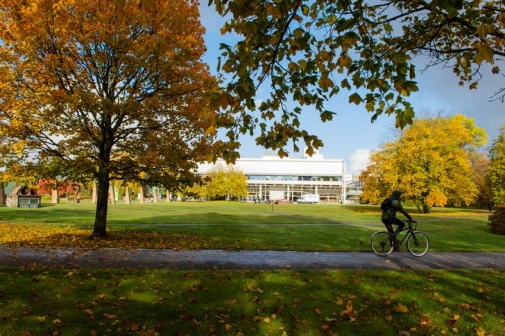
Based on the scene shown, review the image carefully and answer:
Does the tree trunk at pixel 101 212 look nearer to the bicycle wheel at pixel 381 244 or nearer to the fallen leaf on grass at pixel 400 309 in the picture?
the bicycle wheel at pixel 381 244

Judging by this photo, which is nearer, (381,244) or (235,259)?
(235,259)

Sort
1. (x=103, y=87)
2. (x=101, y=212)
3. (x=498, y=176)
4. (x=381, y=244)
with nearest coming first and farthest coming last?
(x=381, y=244)
(x=103, y=87)
(x=101, y=212)
(x=498, y=176)

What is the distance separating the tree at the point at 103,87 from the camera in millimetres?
10672

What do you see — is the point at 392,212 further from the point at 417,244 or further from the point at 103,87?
the point at 103,87

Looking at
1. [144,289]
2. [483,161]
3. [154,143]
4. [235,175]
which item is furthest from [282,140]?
[235,175]

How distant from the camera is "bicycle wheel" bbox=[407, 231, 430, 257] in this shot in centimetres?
1064

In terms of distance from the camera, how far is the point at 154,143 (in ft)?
41.1

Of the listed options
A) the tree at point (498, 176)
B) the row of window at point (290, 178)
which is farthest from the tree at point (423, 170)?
the row of window at point (290, 178)

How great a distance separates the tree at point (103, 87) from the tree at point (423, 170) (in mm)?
29388

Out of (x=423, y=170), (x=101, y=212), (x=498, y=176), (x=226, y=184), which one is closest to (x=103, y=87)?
(x=101, y=212)

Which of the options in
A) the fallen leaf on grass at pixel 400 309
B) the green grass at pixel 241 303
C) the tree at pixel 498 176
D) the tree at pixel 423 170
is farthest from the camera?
the tree at pixel 498 176

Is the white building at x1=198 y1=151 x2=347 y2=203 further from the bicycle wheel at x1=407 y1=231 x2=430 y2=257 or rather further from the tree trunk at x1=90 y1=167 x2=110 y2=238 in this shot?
the bicycle wheel at x1=407 y1=231 x2=430 y2=257

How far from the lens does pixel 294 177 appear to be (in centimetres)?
11769

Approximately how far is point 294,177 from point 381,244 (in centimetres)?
10759
